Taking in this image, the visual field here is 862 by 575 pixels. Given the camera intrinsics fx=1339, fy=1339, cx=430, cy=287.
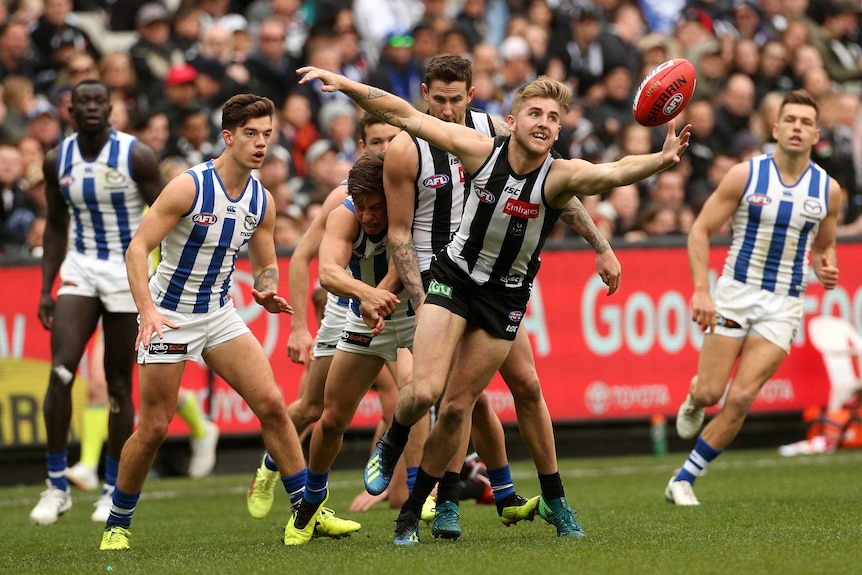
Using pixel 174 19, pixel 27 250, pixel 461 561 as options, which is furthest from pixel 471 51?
pixel 461 561

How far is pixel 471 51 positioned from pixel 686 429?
24.7 ft

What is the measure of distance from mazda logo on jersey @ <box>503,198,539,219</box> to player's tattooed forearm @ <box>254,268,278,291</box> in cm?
146

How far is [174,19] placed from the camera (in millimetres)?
15438

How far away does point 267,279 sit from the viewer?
7.35m

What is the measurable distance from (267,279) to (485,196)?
1425 mm

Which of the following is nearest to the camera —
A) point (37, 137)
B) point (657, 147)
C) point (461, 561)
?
point (461, 561)

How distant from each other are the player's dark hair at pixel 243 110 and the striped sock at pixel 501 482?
7.70 feet

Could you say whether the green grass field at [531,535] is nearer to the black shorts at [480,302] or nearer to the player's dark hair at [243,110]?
the black shorts at [480,302]

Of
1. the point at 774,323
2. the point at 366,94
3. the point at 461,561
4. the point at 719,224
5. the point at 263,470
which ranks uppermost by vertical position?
the point at 366,94

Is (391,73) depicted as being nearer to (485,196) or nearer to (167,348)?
(167,348)

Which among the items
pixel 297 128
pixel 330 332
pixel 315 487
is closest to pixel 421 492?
pixel 315 487

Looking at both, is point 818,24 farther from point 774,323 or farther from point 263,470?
point 263,470

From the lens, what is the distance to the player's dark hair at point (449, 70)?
→ 24.1 feet

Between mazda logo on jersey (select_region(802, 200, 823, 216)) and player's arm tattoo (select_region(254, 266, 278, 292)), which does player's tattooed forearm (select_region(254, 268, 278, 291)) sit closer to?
player's arm tattoo (select_region(254, 266, 278, 292))
